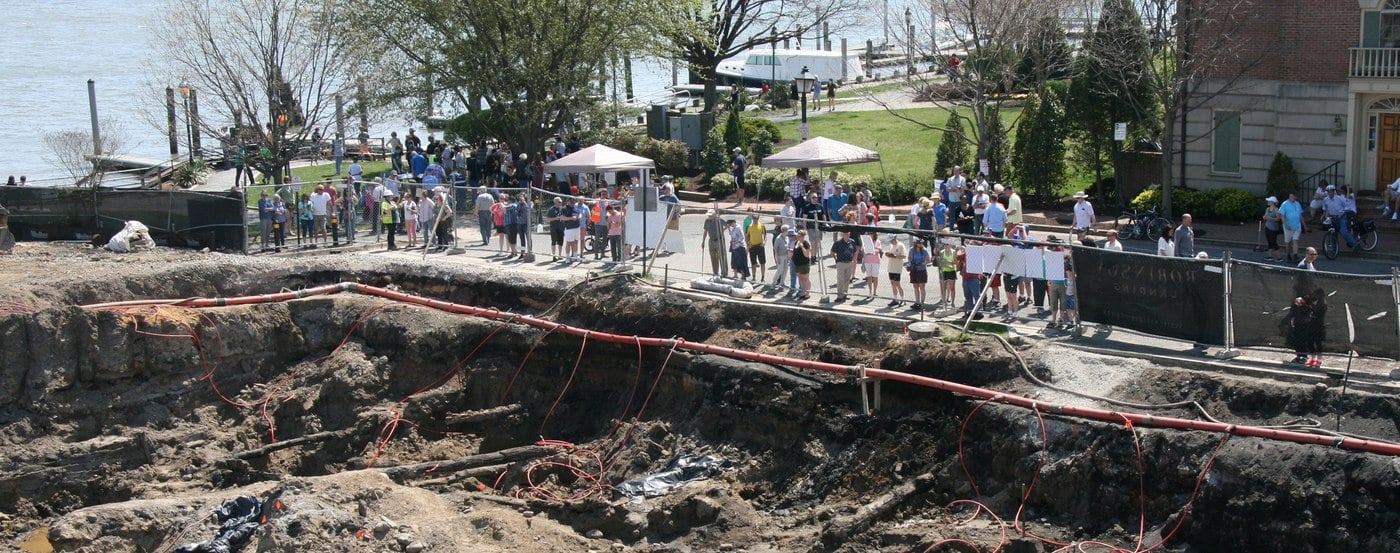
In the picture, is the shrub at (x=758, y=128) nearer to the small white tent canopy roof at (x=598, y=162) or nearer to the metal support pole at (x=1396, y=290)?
the small white tent canopy roof at (x=598, y=162)

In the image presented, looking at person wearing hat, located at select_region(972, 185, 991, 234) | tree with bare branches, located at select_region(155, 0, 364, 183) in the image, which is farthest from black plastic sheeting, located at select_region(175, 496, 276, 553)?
tree with bare branches, located at select_region(155, 0, 364, 183)

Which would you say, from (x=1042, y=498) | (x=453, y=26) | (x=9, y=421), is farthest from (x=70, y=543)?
(x=453, y=26)

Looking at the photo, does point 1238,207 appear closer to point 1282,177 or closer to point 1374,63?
point 1282,177

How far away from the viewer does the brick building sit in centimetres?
3002

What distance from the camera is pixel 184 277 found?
2538 centimetres

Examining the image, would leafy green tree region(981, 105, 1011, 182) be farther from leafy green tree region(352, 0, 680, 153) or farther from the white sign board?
the white sign board

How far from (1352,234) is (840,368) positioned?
13.6 metres

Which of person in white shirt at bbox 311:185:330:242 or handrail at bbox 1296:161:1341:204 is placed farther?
handrail at bbox 1296:161:1341:204

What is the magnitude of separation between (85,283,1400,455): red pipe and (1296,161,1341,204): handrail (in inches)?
634

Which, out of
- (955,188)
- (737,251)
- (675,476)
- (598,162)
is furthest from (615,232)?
(955,188)

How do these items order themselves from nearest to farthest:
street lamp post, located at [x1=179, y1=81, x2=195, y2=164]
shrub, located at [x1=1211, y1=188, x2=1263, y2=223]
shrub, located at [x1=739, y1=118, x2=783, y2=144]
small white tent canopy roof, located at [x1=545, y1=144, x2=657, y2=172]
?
1. small white tent canopy roof, located at [x1=545, y1=144, x2=657, y2=172]
2. shrub, located at [x1=1211, y1=188, x2=1263, y2=223]
3. street lamp post, located at [x1=179, y1=81, x2=195, y2=164]
4. shrub, located at [x1=739, y1=118, x2=783, y2=144]

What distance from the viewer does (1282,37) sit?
102 feet

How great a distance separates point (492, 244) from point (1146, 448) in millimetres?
15121

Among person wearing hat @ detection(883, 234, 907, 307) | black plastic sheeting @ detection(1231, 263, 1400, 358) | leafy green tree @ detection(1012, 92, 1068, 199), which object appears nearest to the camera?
black plastic sheeting @ detection(1231, 263, 1400, 358)
